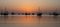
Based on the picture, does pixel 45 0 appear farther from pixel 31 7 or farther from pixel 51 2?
pixel 31 7

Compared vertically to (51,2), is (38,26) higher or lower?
lower

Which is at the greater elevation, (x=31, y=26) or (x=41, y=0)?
(x=41, y=0)

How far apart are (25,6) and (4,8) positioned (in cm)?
81

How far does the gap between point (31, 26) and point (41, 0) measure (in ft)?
5.51

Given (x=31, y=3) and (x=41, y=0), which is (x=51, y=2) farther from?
(x=31, y=3)

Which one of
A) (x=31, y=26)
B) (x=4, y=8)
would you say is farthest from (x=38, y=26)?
(x=4, y=8)

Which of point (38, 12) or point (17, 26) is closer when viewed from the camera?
point (17, 26)

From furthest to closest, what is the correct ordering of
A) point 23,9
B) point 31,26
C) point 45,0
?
Answer: point 23,9 → point 45,0 → point 31,26

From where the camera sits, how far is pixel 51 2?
5758mm

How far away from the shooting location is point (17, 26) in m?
4.41

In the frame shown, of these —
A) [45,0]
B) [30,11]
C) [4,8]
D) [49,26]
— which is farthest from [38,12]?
[49,26]

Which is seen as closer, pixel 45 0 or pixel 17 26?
pixel 17 26

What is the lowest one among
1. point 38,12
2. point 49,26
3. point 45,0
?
point 49,26

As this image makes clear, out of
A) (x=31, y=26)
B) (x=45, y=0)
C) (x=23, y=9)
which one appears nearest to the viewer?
(x=31, y=26)
